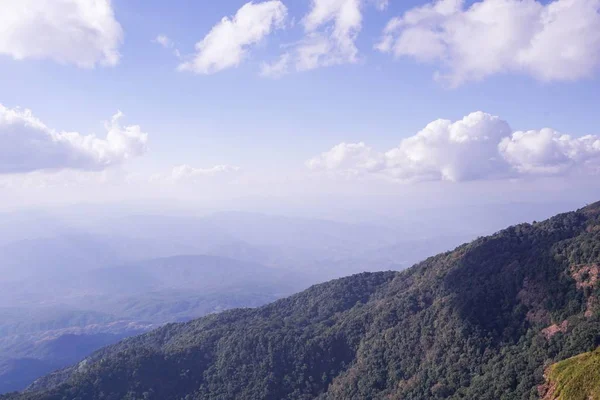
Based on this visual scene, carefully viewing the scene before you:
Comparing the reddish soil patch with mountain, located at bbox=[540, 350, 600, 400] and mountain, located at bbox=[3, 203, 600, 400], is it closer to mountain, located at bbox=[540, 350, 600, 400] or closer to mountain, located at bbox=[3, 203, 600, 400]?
mountain, located at bbox=[3, 203, 600, 400]

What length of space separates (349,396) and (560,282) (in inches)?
1405

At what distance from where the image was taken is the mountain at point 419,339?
57.5 m

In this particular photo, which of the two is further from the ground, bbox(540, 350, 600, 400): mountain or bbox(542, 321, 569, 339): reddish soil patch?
bbox(542, 321, 569, 339): reddish soil patch

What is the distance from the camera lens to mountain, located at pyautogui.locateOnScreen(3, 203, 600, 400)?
57.5 metres

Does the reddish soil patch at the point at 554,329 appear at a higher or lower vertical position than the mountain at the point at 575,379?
higher

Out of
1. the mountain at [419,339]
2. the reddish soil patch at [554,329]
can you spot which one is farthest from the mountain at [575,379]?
the reddish soil patch at [554,329]

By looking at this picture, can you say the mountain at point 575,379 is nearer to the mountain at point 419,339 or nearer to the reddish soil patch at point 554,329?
the mountain at point 419,339

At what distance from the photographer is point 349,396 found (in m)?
71.4

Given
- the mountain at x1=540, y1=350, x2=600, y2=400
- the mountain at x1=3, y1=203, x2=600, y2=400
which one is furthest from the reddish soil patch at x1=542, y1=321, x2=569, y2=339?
the mountain at x1=540, y1=350, x2=600, y2=400

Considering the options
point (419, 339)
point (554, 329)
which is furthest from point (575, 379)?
point (419, 339)

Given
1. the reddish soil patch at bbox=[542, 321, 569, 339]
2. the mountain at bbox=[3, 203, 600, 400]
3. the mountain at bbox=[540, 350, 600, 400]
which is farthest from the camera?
the mountain at bbox=[3, 203, 600, 400]

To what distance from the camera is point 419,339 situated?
7288 centimetres

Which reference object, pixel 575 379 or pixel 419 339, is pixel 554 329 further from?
pixel 419 339

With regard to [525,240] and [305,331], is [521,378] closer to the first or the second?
[525,240]
